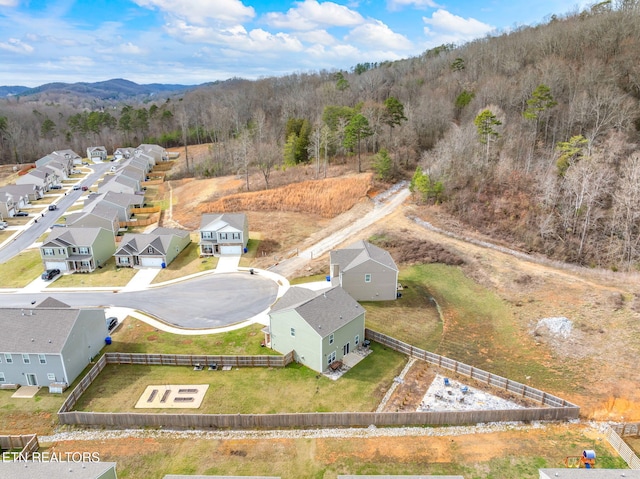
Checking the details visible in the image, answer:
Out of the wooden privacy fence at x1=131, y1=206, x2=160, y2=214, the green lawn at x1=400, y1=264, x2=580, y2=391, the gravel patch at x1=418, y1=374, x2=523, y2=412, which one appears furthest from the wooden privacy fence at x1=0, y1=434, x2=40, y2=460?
the wooden privacy fence at x1=131, y1=206, x2=160, y2=214

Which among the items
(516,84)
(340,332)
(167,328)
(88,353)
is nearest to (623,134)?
(516,84)

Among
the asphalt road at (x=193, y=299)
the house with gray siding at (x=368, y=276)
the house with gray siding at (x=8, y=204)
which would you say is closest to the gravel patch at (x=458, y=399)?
the house with gray siding at (x=368, y=276)

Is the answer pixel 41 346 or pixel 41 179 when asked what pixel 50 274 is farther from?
pixel 41 179

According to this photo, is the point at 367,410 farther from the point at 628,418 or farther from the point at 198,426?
the point at 628,418

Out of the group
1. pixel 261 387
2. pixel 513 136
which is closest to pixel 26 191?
pixel 261 387

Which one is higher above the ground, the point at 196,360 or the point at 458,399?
the point at 196,360
